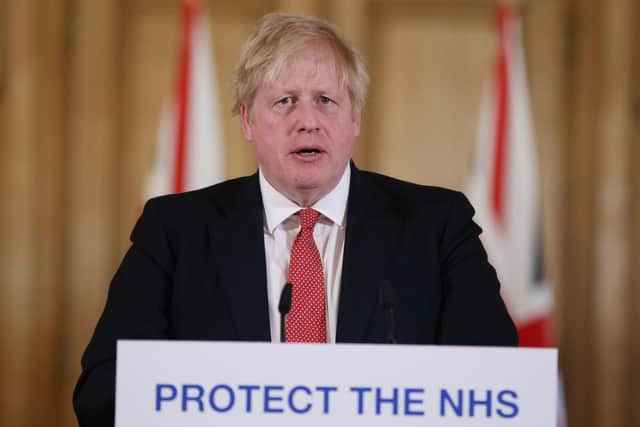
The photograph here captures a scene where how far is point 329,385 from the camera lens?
54.1 inches

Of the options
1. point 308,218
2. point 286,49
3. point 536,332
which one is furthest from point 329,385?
point 536,332

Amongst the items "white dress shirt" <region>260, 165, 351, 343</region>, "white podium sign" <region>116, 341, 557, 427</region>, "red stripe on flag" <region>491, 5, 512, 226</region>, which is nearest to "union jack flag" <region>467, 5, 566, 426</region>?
"red stripe on flag" <region>491, 5, 512, 226</region>

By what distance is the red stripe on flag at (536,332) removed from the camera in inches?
140

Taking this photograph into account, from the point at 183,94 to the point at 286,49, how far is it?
182 centimetres

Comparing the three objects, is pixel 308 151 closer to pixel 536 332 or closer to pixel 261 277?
pixel 261 277

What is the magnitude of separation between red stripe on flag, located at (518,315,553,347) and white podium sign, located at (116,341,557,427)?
2.24 metres

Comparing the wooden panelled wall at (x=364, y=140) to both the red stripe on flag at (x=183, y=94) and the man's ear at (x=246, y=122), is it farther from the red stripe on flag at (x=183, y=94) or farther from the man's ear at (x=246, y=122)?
the man's ear at (x=246, y=122)

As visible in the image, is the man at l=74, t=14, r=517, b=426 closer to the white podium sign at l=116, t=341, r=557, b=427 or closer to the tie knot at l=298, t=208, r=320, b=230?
the tie knot at l=298, t=208, r=320, b=230

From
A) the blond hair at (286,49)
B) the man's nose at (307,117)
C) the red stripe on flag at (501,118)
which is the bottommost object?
the man's nose at (307,117)

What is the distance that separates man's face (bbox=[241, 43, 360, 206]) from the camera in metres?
1.95

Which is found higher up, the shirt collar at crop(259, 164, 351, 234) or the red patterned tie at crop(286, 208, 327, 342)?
the shirt collar at crop(259, 164, 351, 234)

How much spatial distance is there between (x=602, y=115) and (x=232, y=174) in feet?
5.42

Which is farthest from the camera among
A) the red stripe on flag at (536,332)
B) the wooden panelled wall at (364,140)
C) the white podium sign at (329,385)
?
the wooden panelled wall at (364,140)

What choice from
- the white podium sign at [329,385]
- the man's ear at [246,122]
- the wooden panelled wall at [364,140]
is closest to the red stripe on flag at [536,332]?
the wooden panelled wall at [364,140]
